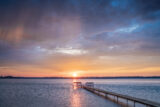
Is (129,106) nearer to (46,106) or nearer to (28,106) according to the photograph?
(46,106)

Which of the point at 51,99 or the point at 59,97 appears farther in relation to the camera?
the point at 59,97

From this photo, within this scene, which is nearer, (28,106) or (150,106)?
(150,106)

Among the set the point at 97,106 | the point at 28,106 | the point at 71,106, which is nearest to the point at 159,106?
the point at 97,106

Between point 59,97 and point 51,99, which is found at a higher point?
point 51,99

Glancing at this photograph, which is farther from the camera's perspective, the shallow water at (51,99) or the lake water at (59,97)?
the lake water at (59,97)

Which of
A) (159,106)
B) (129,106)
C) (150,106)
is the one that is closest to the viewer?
(159,106)

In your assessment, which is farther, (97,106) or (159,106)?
(97,106)

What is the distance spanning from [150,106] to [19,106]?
48.4 feet

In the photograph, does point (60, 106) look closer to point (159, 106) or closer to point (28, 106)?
point (28, 106)

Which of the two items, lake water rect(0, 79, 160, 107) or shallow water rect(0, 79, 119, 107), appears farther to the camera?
lake water rect(0, 79, 160, 107)

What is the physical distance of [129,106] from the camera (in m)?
21.9

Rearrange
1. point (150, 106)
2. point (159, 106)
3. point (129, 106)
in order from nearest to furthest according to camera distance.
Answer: point (159, 106), point (150, 106), point (129, 106)

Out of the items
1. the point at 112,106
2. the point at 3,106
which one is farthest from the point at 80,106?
the point at 3,106

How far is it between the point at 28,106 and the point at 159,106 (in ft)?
47.1
